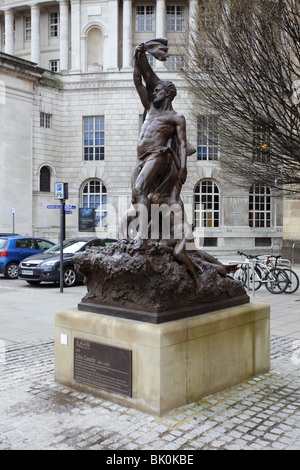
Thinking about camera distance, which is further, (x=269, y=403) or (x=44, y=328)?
(x=44, y=328)

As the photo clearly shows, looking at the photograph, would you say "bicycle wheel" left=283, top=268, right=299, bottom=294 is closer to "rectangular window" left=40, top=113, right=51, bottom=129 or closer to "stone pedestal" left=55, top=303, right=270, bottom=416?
"stone pedestal" left=55, top=303, right=270, bottom=416

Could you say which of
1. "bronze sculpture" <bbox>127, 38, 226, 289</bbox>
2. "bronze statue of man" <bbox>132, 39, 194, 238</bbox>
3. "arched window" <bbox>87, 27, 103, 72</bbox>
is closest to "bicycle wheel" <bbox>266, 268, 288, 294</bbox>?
"bronze sculpture" <bbox>127, 38, 226, 289</bbox>

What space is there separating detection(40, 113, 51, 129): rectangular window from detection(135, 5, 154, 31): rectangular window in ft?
40.9

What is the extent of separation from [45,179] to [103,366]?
104 ft

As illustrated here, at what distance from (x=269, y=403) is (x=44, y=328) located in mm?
4781

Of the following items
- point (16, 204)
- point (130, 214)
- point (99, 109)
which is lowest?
point (130, 214)

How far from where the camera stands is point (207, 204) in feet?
118

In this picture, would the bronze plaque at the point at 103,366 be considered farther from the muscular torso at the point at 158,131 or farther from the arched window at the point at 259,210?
the arched window at the point at 259,210

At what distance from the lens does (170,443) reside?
375 centimetres

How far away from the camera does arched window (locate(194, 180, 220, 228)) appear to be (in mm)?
35516

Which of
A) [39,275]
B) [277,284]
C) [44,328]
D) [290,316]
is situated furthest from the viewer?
[39,275]

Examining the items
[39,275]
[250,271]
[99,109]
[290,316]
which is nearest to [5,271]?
[39,275]

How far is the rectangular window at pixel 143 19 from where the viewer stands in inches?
1612

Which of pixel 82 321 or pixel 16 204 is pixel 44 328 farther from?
pixel 16 204
